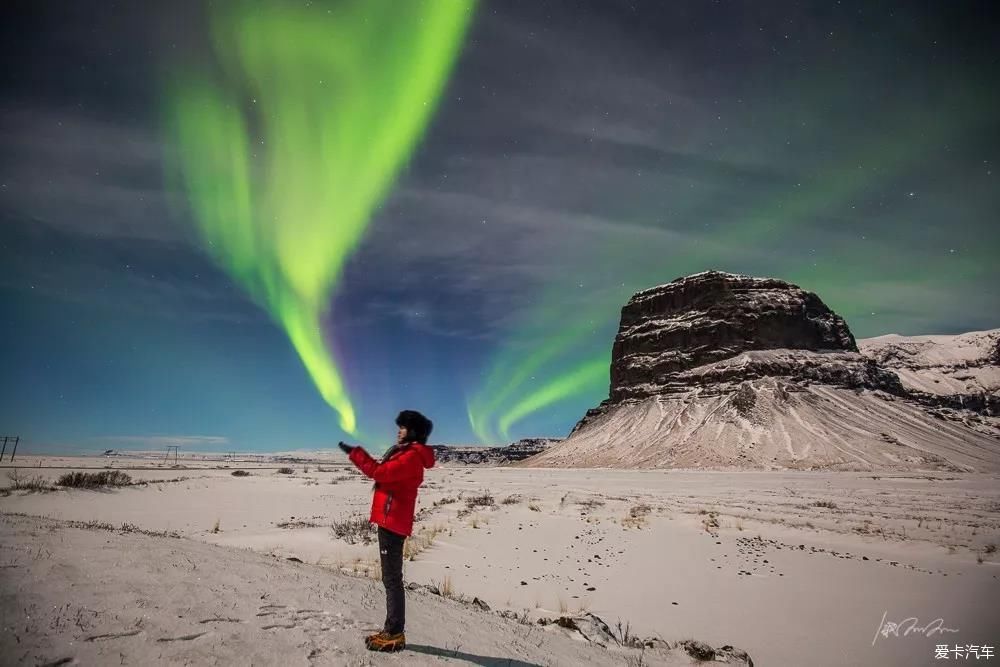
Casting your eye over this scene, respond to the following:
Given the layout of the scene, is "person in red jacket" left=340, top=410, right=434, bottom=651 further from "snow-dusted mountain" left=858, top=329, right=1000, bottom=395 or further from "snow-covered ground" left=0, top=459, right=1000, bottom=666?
"snow-dusted mountain" left=858, top=329, right=1000, bottom=395

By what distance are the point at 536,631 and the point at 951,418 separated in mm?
111687

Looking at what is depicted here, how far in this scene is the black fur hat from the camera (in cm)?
476

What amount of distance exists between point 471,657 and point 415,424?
7.53ft

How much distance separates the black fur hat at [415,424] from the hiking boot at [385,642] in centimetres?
175

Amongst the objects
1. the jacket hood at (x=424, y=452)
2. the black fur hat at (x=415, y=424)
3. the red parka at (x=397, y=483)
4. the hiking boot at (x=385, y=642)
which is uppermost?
the black fur hat at (x=415, y=424)

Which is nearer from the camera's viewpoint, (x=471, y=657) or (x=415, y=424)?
(x=471, y=657)

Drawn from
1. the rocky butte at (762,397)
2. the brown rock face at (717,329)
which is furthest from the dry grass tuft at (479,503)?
the brown rock face at (717,329)

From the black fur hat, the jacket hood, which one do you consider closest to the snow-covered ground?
the jacket hood

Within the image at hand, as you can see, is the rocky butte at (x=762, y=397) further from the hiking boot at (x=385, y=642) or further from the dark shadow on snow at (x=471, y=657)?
the hiking boot at (x=385, y=642)

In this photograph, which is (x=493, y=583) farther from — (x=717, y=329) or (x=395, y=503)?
(x=717, y=329)

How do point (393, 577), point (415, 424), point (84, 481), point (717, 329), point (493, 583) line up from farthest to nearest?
point (717, 329) → point (84, 481) → point (493, 583) → point (415, 424) → point (393, 577)

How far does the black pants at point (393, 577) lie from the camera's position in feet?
14.4

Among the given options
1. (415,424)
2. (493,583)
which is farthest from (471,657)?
(493,583)

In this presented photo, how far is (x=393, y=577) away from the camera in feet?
14.7
